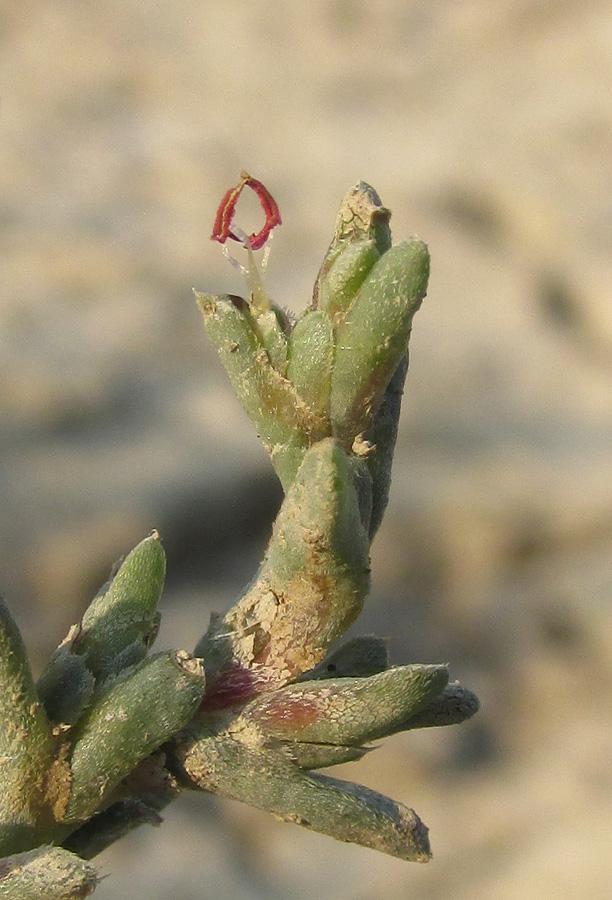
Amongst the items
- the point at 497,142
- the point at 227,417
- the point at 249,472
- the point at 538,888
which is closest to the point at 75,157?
the point at 227,417

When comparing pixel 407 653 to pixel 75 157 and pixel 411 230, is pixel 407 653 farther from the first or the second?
pixel 75 157

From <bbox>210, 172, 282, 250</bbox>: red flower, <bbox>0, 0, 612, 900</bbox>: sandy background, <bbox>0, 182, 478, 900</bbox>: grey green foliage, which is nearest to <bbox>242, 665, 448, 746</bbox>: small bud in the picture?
<bbox>0, 182, 478, 900</bbox>: grey green foliage

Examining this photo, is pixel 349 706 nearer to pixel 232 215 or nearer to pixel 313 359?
pixel 313 359

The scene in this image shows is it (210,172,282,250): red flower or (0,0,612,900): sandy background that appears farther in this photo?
(0,0,612,900): sandy background

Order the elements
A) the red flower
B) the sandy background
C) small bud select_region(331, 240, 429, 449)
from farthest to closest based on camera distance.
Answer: the sandy background, the red flower, small bud select_region(331, 240, 429, 449)

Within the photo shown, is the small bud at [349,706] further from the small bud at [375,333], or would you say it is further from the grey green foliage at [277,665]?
→ the small bud at [375,333]

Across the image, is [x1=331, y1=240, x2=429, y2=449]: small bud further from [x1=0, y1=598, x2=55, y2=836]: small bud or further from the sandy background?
the sandy background
